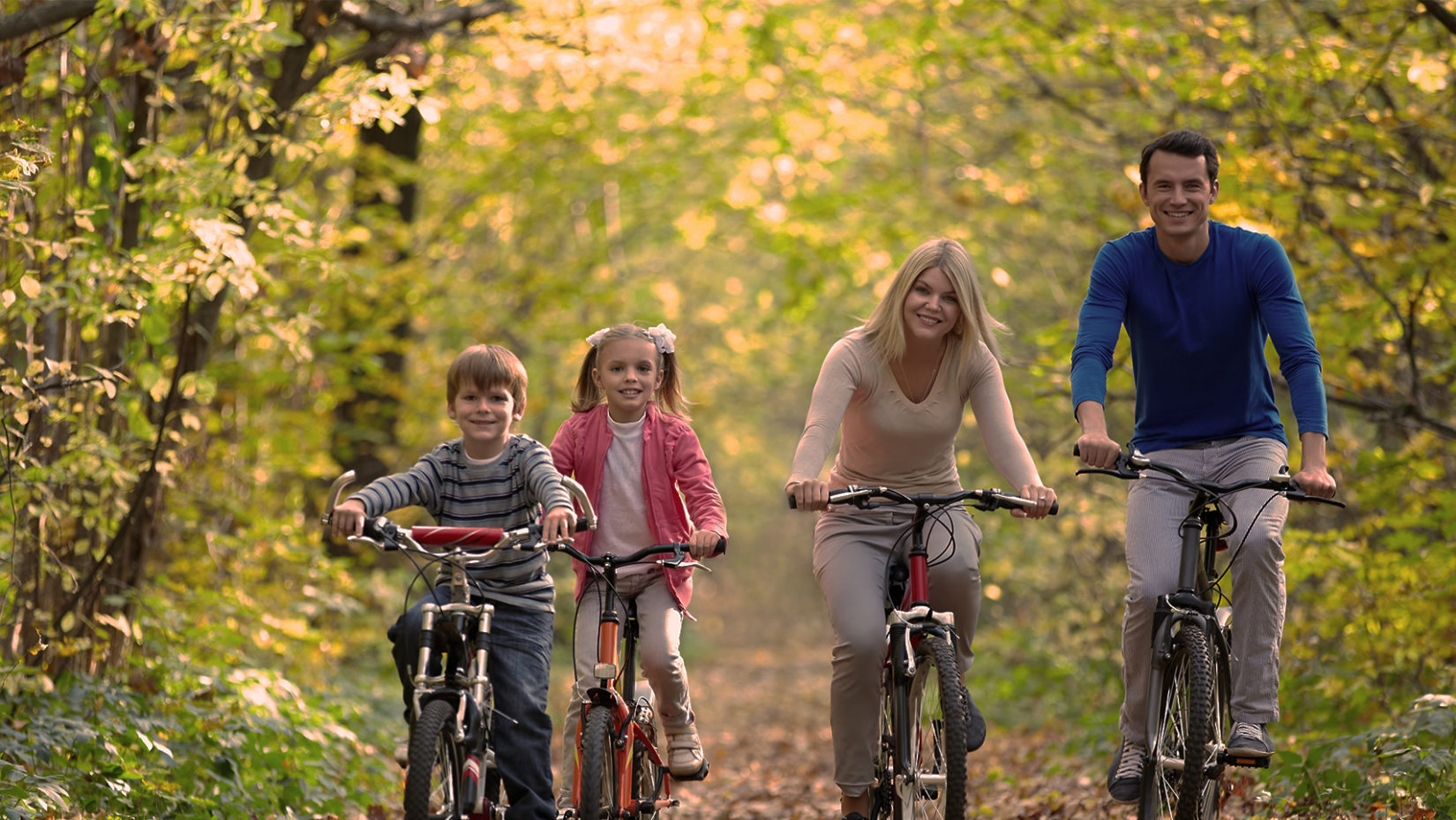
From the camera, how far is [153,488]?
23.8 feet

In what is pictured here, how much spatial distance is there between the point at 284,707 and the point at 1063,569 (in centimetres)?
795

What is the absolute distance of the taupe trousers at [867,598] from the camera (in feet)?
16.1

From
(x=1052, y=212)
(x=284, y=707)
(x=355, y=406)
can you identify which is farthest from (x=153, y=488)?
(x=1052, y=212)

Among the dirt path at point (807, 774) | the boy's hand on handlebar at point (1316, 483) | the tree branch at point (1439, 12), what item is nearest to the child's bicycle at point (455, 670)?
the boy's hand on handlebar at point (1316, 483)

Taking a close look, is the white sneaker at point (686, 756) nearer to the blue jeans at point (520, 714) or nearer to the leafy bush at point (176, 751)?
the blue jeans at point (520, 714)

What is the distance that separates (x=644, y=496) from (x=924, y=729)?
4.76ft

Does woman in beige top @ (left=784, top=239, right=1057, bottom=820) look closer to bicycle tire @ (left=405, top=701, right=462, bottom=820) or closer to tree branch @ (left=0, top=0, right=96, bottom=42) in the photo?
bicycle tire @ (left=405, top=701, right=462, bottom=820)

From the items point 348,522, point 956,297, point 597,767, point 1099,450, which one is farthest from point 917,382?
point 348,522

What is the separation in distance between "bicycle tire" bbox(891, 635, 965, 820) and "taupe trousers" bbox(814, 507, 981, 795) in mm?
229

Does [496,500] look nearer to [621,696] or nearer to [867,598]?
[621,696]

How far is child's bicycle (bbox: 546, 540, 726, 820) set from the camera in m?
4.59

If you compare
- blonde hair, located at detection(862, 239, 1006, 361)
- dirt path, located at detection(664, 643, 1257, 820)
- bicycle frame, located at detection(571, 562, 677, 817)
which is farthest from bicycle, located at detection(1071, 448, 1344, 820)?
dirt path, located at detection(664, 643, 1257, 820)

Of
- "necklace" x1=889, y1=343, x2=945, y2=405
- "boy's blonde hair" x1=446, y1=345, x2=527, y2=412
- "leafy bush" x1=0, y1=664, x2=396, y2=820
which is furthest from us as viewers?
"leafy bush" x1=0, y1=664, x2=396, y2=820

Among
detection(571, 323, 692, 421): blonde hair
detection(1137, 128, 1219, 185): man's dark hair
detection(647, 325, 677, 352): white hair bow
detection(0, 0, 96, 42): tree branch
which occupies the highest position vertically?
detection(0, 0, 96, 42): tree branch
